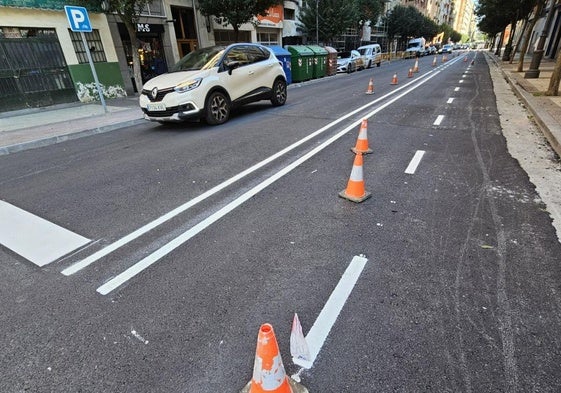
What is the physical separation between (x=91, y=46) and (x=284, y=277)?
15.4 metres

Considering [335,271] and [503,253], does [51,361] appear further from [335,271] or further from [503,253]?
[503,253]

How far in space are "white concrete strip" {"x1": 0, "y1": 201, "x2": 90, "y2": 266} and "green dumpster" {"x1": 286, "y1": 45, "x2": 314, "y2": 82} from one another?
1715cm

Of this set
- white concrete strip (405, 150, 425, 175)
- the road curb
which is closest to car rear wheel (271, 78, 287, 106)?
the road curb

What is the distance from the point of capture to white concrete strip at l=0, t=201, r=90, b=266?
10.1 ft

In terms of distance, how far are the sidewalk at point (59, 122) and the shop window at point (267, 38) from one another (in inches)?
695

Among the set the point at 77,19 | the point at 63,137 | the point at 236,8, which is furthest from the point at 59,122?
the point at 236,8

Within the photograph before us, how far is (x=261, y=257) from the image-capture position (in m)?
2.99

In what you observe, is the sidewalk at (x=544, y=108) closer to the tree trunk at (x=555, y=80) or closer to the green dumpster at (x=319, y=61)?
the tree trunk at (x=555, y=80)

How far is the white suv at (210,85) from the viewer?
297 inches

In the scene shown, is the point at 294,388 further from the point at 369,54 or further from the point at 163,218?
the point at 369,54

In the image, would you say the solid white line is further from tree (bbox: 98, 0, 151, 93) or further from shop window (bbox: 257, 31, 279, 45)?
shop window (bbox: 257, 31, 279, 45)

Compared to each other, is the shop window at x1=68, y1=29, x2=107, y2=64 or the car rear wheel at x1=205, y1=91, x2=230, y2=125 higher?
the shop window at x1=68, y1=29, x2=107, y2=64

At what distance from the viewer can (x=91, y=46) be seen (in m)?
13.7

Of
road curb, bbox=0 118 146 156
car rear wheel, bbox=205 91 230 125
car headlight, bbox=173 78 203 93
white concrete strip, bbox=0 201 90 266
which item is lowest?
road curb, bbox=0 118 146 156
